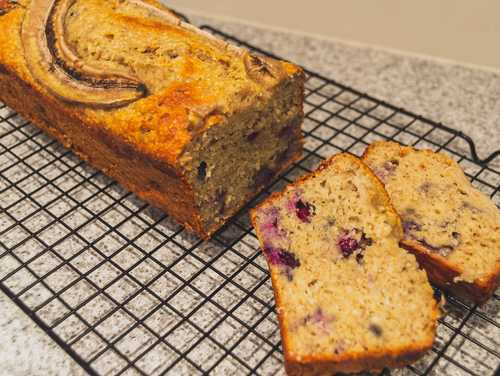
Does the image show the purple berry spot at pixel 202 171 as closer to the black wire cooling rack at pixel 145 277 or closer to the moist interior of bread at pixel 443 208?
the black wire cooling rack at pixel 145 277

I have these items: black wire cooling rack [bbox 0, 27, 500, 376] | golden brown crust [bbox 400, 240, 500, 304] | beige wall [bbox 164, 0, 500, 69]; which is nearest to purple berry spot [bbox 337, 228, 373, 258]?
golden brown crust [bbox 400, 240, 500, 304]

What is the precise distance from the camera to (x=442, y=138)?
2.96 meters

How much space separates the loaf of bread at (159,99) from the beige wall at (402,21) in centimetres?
130

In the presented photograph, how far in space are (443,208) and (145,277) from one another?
4.20 ft

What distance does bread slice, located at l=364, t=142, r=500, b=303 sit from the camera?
1.98m

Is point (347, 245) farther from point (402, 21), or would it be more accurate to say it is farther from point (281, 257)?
point (402, 21)

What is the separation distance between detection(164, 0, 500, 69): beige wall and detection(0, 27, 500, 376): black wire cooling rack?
2.47 ft

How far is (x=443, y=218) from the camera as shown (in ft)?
6.98

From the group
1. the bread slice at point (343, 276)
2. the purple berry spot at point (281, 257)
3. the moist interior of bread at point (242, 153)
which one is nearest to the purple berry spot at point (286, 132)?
the moist interior of bread at point (242, 153)

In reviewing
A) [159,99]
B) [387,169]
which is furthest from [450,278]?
[159,99]

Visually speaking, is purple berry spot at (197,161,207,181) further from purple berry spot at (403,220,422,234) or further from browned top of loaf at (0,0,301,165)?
purple berry spot at (403,220,422,234)

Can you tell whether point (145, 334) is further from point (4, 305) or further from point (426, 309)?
point (426, 309)

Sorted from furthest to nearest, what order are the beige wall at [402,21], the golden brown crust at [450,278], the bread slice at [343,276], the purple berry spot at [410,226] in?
1. the beige wall at [402,21]
2. the purple berry spot at [410,226]
3. the golden brown crust at [450,278]
4. the bread slice at [343,276]

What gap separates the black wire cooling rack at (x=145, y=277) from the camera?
1957mm
